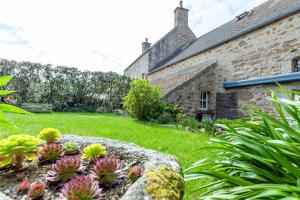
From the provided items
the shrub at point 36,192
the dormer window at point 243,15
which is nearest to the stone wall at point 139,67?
the dormer window at point 243,15

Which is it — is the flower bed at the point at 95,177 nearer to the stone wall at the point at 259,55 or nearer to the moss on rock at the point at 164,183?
the moss on rock at the point at 164,183

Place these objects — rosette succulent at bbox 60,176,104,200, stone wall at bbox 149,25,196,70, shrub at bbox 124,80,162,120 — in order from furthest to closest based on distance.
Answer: stone wall at bbox 149,25,196,70, shrub at bbox 124,80,162,120, rosette succulent at bbox 60,176,104,200

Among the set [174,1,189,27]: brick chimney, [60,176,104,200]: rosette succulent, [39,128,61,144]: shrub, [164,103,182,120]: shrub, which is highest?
[174,1,189,27]: brick chimney

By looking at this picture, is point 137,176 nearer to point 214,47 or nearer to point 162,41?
point 214,47

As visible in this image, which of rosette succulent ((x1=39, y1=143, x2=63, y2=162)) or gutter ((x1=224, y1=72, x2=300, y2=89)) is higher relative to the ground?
gutter ((x1=224, y1=72, x2=300, y2=89))

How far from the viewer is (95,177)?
1.63 metres

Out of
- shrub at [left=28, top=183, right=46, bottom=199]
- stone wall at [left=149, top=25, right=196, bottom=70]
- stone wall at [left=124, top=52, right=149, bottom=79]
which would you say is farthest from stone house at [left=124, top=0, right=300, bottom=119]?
stone wall at [left=124, top=52, right=149, bottom=79]

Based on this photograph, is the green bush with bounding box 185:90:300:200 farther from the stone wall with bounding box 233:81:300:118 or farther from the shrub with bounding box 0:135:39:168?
the stone wall with bounding box 233:81:300:118

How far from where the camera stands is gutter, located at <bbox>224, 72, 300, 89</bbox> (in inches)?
295

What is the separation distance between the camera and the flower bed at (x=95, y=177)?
54.2 inches

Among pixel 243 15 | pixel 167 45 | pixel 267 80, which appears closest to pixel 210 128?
pixel 267 80

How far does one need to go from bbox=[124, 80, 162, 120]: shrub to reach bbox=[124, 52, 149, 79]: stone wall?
499 inches

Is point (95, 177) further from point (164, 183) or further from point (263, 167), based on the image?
point (263, 167)

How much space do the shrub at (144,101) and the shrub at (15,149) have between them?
697 centimetres
